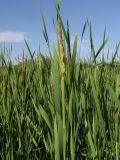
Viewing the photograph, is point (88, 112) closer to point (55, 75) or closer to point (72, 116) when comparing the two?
point (72, 116)

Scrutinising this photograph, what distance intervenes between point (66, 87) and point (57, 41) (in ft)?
0.48

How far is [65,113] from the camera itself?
90cm

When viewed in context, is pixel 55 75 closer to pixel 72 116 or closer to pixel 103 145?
pixel 72 116

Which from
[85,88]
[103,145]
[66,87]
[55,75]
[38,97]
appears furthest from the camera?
[38,97]

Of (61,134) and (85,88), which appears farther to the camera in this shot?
(85,88)

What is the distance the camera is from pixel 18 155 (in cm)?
119

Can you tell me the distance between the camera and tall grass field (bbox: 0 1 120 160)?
752 millimetres

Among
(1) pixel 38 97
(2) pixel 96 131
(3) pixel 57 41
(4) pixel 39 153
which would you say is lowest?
(4) pixel 39 153

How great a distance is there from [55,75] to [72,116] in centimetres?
18

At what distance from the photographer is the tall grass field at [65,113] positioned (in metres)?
0.75

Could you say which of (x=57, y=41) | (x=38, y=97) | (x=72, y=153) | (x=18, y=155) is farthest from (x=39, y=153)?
(x=57, y=41)

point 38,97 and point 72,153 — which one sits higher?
point 38,97

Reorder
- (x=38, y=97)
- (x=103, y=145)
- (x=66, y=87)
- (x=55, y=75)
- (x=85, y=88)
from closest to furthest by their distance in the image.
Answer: (x=55, y=75) → (x=66, y=87) → (x=103, y=145) → (x=85, y=88) → (x=38, y=97)

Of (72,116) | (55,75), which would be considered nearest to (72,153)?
(72,116)
